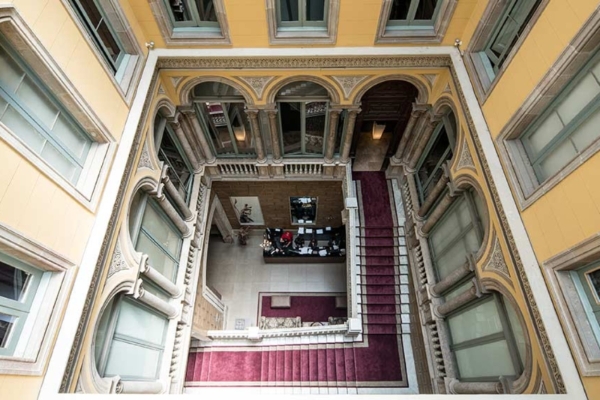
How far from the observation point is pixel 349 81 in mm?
6270

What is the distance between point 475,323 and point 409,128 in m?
4.41

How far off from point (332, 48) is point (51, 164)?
4662 mm

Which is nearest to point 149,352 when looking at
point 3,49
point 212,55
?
point 3,49

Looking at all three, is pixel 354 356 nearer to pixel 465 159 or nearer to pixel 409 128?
pixel 465 159

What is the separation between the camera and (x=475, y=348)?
504 cm

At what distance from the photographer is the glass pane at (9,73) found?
117 inches

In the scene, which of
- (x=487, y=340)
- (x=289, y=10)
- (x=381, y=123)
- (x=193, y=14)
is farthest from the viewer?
(x=381, y=123)

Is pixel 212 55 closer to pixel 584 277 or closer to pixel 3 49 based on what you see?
pixel 3 49

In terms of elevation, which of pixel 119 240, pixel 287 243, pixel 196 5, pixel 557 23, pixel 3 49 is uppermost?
pixel 196 5

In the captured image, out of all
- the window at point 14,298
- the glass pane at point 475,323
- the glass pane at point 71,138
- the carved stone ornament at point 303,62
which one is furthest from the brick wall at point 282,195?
the window at point 14,298

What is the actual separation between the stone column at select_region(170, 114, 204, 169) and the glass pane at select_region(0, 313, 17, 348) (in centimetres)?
439

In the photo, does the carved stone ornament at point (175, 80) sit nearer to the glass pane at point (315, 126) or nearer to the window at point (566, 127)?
the glass pane at point (315, 126)

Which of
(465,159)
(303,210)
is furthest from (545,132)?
(303,210)

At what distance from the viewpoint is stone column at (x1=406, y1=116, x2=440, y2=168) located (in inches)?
261
